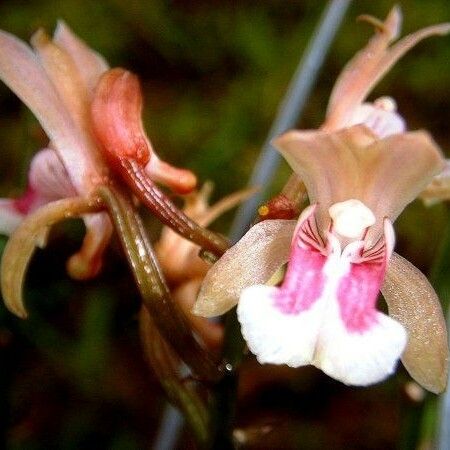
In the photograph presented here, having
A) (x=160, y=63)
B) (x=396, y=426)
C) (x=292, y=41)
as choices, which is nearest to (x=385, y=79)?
(x=292, y=41)

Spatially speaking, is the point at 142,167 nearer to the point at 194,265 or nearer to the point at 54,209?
the point at 54,209

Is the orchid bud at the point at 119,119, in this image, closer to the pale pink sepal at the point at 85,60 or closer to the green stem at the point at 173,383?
the pale pink sepal at the point at 85,60

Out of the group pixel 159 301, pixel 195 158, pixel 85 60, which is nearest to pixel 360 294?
pixel 159 301

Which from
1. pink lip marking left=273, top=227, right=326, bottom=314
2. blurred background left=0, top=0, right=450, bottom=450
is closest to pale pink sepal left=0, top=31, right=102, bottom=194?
pink lip marking left=273, top=227, right=326, bottom=314

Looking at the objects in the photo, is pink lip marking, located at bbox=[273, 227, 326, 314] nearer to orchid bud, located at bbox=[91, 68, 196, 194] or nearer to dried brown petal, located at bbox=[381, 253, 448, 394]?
dried brown petal, located at bbox=[381, 253, 448, 394]

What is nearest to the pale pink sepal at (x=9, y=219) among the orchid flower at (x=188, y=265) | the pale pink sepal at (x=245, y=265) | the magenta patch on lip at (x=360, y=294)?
the orchid flower at (x=188, y=265)

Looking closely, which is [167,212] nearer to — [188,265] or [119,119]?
[119,119]
